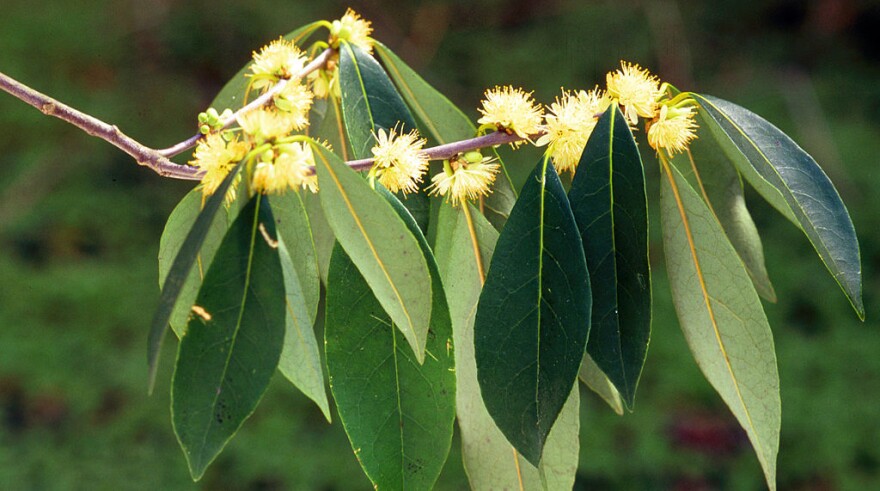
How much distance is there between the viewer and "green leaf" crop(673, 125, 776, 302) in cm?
80

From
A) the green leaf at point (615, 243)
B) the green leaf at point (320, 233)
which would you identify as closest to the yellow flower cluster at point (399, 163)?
the green leaf at point (615, 243)

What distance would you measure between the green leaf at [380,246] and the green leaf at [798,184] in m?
0.23

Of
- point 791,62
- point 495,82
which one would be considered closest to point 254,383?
point 495,82

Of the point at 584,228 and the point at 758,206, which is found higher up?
the point at 758,206

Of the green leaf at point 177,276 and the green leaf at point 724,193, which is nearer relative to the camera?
the green leaf at point 177,276

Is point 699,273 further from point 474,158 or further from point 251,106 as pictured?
point 251,106

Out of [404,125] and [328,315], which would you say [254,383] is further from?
[404,125]

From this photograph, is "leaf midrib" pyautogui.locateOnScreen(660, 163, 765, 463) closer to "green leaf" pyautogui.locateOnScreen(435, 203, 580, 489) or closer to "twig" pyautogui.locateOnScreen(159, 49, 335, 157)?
"green leaf" pyautogui.locateOnScreen(435, 203, 580, 489)

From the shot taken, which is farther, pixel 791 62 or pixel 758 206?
pixel 791 62

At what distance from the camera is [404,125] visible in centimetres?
77

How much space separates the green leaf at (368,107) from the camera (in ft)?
2.40

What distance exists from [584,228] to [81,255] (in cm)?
253

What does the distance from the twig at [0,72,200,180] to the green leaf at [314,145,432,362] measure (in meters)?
0.10

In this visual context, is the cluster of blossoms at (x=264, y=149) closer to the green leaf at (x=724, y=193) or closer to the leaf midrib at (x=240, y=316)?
the leaf midrib at (x=240, y=316)
